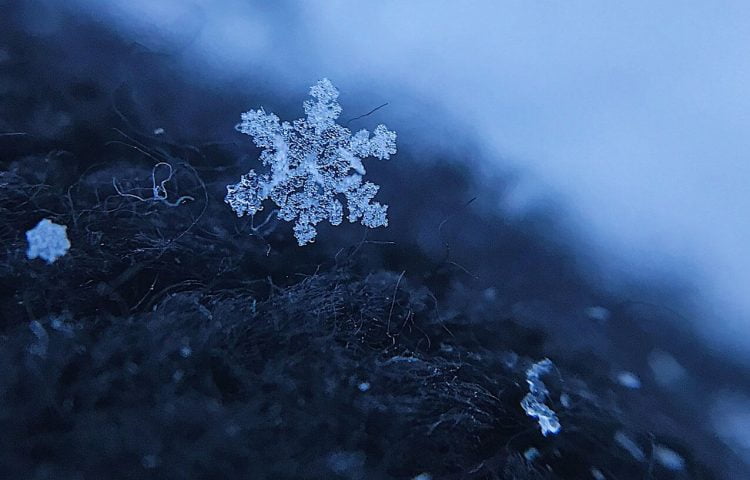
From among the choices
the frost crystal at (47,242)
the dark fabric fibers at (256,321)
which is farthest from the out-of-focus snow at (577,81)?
the frost crystal at (47,242)

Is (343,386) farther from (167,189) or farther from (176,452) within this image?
(167,189)

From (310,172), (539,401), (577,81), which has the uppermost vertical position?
(577,81)

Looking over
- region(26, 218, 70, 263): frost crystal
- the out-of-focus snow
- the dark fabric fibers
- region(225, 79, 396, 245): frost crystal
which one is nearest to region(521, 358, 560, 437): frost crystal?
the dark fabric fibers

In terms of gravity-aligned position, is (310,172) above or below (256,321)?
above

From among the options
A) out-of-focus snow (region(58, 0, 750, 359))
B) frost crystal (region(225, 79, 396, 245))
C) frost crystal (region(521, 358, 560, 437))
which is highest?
out-of-focus snow (region(58, 0, 750, 359))

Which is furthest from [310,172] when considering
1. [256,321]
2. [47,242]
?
[47,242]

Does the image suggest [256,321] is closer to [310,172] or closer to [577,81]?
[310,172]

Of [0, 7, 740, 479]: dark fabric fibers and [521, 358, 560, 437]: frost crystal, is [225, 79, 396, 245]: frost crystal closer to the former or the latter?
[0, 7, 740, 479]: dark fabric fibers
